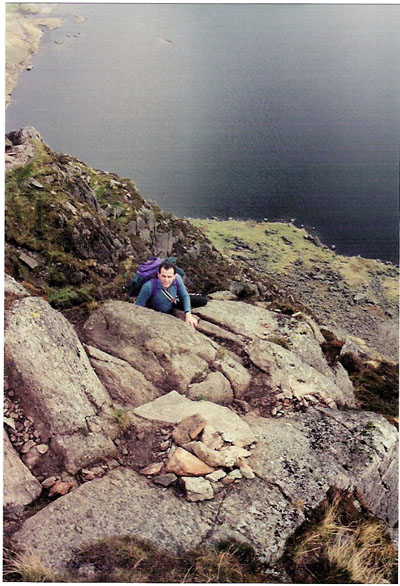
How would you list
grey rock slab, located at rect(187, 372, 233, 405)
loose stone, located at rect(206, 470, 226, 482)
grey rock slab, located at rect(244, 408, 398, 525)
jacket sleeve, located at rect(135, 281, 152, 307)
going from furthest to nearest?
1. jacket sleeve, located at rect(135, 281, 152, 307)
2. grey rock slab, located at rect(187, 372, 233, 405)
3. grey rock slab, located at rect(244, 408, 398, 525)
4. loose stone, located at rect(206, 470, 226, 482)

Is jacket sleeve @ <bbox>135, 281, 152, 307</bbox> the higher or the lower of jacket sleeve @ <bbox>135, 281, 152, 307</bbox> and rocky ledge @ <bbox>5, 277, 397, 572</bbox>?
the higher

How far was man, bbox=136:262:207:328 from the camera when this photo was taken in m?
4.77

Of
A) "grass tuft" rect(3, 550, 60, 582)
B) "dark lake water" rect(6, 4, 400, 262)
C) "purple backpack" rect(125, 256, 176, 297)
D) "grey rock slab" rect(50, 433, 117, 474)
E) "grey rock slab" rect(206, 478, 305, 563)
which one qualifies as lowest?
"grass tuft" rect(3, 550, 60, 582)

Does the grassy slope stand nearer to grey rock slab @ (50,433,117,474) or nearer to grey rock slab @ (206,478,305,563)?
grey rock slab @ (206,478,305,563)

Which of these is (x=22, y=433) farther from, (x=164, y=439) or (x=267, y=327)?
(x=267, y=327)

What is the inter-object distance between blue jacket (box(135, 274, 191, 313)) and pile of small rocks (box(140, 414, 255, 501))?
4.93 ft

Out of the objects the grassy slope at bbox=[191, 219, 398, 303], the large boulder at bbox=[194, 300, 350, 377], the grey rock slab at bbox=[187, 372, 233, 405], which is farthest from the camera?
the grassy slope at bbox=[191, 219, 398, 303]

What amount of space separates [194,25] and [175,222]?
15.0ft

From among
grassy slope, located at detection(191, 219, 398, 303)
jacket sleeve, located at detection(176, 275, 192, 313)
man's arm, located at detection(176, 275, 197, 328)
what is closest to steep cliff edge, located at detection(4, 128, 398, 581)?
man's arm, located at detection(176, 275, 197, 328)

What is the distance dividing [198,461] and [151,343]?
4.39 ft

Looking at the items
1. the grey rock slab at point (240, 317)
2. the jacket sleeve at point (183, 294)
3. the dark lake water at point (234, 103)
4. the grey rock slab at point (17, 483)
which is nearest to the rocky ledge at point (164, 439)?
the grey rock slab at point (17, 483)

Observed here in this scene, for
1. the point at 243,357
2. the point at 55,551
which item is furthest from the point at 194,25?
the point at 55,551

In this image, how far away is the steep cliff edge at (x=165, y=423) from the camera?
3.36 meters

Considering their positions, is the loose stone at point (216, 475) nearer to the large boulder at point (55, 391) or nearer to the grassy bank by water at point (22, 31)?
the large boulder at point (55, 391)
